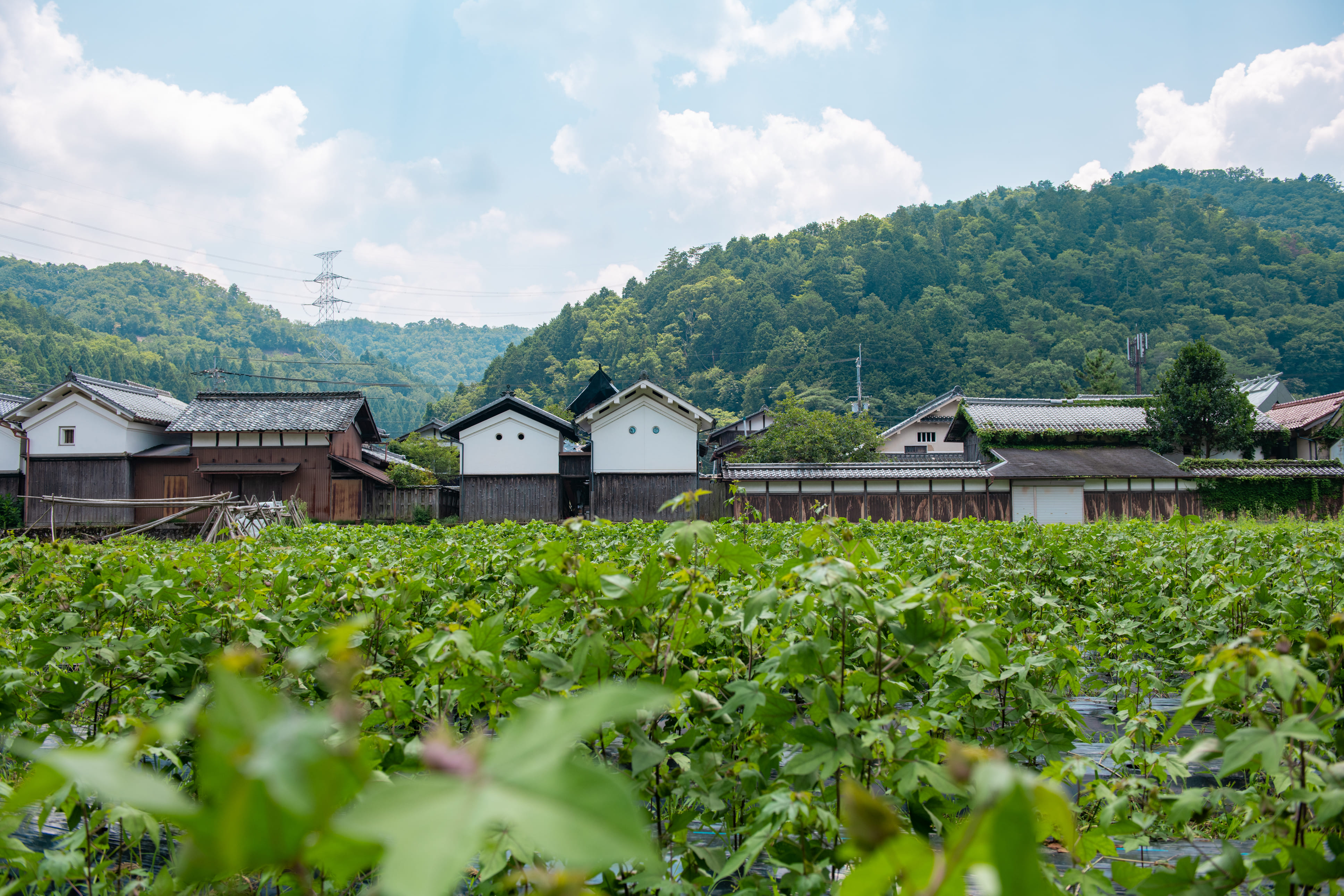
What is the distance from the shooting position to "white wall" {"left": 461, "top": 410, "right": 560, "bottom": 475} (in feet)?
84.9

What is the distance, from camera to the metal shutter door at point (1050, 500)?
2398 cm

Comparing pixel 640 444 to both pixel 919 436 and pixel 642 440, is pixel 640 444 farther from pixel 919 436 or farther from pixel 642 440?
pixel 919 436

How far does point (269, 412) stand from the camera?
27.3m

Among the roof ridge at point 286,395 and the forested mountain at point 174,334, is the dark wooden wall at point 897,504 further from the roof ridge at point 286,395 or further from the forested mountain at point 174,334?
the forested mountain at point 174,334

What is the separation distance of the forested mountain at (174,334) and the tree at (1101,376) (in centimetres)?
5326

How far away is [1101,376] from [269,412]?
4363 cm

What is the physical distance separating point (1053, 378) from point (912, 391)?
9286 mm

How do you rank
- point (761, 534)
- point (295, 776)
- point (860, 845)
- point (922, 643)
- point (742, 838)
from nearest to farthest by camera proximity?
point (295, 776)
point (860, 845)
point (922, 643)
point (742, 838)
point (761, 534)

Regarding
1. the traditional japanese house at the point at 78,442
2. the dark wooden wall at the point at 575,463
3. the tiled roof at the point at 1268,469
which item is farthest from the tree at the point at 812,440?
the traditional japanese house at the point at 78,442

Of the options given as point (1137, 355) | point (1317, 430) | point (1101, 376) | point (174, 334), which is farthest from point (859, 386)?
point (174, 334)

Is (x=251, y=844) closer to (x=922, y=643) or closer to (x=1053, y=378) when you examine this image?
(x=922, y=643)

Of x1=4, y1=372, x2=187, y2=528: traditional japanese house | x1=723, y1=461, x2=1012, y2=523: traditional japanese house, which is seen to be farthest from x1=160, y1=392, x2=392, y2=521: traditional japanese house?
x1=723, y1=461, x2=1012, y2=523: traditional japanese house

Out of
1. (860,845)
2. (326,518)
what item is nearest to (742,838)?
(860,845)

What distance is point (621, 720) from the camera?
1.58 meters
